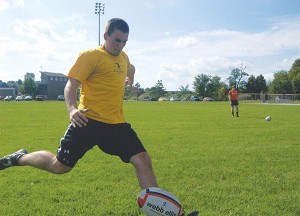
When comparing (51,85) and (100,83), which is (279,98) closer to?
(100,83)

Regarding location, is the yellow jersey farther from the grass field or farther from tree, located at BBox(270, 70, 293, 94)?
tree, located at BBox(270, 70, 293, 94)

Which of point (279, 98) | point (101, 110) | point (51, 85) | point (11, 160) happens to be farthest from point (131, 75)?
point (51, 85)

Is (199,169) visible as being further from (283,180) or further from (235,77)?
(235,77)

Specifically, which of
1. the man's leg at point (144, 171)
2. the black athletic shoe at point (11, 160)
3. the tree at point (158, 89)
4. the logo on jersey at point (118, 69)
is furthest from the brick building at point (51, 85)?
Result: the man's leg at point (144, 171)

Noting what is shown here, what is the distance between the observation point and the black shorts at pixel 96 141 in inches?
187

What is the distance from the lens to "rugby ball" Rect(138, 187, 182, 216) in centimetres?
402

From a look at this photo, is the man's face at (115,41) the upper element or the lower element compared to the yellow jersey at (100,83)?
upper

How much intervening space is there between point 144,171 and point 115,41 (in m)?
1.72

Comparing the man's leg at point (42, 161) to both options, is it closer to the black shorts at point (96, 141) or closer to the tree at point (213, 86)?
the black shorts at point (96, 141)

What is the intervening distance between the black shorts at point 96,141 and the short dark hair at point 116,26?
3.93 ft

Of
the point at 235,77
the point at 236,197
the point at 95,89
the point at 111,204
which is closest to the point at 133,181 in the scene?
the point at 111,204

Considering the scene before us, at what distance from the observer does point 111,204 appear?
209 inches

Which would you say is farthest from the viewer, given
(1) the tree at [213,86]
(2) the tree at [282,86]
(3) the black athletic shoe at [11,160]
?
(1) the tree at [213,86]

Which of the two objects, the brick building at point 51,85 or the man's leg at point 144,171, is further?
the brick building at point 51,85
